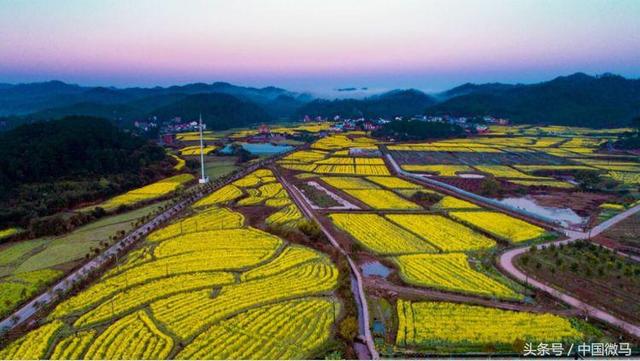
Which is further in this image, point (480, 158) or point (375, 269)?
point (480, 158)

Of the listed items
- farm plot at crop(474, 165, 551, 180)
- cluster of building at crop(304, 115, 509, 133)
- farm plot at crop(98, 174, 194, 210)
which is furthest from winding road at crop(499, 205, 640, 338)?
cluster of building at crop(304, 115, 509, 133)

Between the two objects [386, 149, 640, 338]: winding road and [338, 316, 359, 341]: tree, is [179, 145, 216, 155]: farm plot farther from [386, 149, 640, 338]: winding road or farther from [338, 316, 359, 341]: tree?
[338, 316, 359, 341]: tree

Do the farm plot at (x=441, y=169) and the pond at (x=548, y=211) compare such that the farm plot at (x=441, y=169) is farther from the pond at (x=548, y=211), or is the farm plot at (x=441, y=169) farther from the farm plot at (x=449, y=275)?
the farm plot at (x=449, y=275)

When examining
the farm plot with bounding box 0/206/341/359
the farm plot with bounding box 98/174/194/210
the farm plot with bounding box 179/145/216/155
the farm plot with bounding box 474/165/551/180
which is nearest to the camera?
the farm plot with bounding box 0/206/341/359

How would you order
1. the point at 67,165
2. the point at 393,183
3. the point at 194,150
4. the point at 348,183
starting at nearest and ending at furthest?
the point at 67,165 → the point at 393,183 → the point at 348,183 → the point at 194,150

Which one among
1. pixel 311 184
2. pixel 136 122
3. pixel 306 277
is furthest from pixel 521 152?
pixel 136 122

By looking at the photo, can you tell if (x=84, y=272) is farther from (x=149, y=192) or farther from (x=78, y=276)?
(x=149, y=192)

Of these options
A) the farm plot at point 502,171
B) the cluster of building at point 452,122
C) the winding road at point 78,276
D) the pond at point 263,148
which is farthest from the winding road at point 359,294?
the cluster of building at point 452,122

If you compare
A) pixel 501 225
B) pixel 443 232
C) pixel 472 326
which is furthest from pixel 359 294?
pixel 501 225
